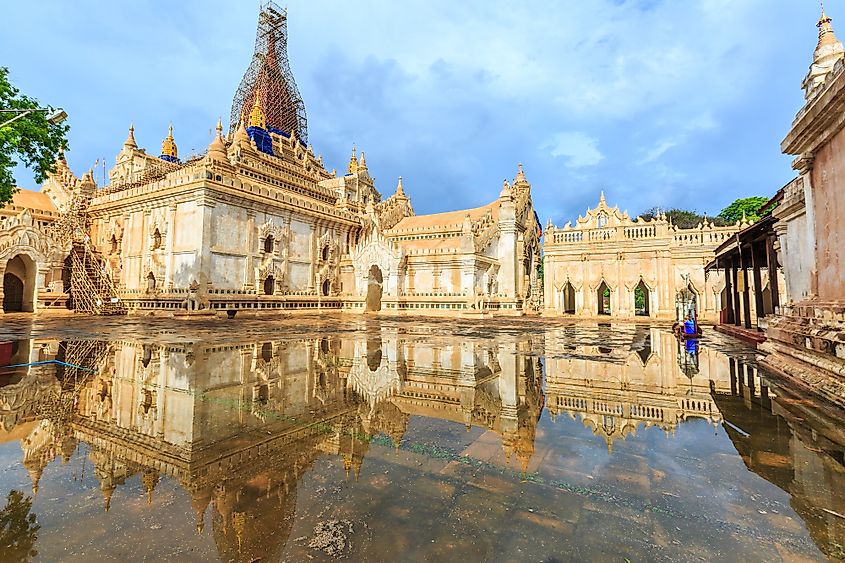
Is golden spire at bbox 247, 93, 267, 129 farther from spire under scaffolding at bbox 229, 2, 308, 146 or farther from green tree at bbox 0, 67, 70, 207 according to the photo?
green tree at bbox 0, 67, 70, 207

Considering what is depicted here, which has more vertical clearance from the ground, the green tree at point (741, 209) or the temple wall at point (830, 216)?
the green tree at point (741, 209)

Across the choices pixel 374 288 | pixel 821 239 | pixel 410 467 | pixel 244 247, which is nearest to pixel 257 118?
pixel 244 247

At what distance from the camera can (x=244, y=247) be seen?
26.8m

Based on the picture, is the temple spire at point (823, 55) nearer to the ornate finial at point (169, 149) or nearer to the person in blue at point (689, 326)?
the person in blue at point (689, 326)

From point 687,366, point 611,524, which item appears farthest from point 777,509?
point 687,366

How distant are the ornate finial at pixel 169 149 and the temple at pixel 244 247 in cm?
415

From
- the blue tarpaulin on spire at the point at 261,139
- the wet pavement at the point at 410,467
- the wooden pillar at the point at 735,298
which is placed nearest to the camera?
the wet pavement at the point at 410,467

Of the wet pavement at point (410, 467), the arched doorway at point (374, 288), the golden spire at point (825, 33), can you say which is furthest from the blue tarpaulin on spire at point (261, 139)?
the golden spire at point (825, 33)

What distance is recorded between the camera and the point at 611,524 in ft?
9.01

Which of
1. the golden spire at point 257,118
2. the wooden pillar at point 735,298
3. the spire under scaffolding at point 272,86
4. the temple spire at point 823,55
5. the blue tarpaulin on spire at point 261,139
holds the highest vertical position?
the spire under scaffolding at point 272,86

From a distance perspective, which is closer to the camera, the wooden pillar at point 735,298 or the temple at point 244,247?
the wooden pillar at point 735,298

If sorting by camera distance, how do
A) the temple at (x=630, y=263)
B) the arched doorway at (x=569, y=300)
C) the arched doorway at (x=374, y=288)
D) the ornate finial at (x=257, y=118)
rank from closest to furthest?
1. the temple at (x=630, y=263)
2. the arched doorway at (x=374, y=288)
3. the arched doorway at (x=569, y=300)
4. the ornate finial at (x=257, y=118)

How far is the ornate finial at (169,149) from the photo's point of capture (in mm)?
41472

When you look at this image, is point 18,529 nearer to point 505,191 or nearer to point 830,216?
point 830,216
